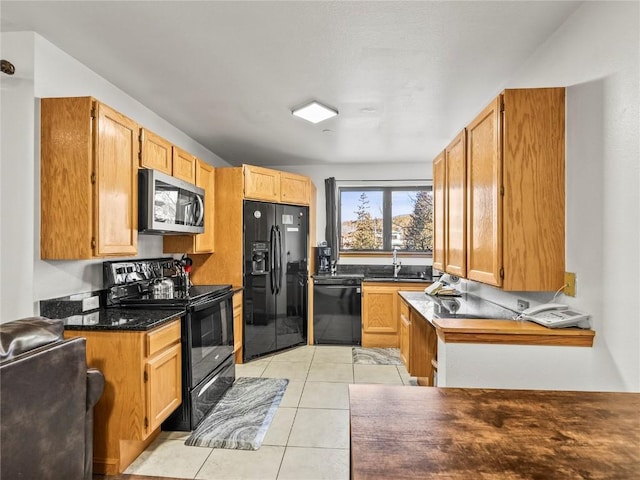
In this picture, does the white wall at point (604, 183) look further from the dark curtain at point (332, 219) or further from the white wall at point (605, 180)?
the dark curtain at point (332, 219)

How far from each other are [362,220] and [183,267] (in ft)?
8.72

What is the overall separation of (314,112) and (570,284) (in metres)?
2.25

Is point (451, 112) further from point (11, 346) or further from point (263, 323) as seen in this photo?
point (11, 346)

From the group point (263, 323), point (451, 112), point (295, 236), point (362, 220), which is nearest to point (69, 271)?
point (263, 323)

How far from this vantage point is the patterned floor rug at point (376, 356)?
373 cm

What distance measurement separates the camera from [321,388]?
3.05 metres

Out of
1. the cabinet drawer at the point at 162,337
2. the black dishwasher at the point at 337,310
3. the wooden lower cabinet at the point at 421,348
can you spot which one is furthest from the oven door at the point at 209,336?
the wooden lower cabinet at the point at 421,348

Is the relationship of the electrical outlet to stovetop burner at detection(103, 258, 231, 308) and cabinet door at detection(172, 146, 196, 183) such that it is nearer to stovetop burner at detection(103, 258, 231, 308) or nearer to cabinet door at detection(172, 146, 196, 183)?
stovetop burner at detection(103, 258, 231, 308)

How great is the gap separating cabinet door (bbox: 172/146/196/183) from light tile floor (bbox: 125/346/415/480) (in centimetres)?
206

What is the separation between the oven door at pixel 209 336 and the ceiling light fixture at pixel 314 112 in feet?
5.75

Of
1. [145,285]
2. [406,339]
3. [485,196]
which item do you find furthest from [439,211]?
[145,285]

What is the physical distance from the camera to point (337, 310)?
434 centimetres

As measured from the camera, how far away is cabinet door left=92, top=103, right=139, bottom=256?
1.99 metres

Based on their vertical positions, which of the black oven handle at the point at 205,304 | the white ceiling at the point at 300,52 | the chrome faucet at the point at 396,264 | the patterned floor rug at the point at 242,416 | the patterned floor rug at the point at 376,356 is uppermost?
the white ceiling at the point at 300,52
